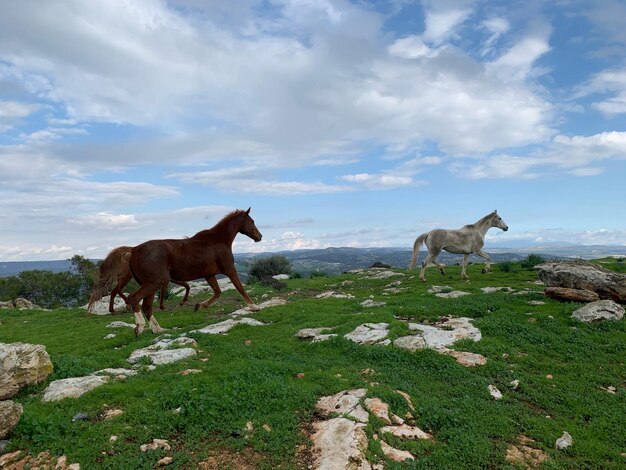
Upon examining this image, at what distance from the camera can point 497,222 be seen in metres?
25.3

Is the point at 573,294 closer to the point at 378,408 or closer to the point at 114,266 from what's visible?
the point at 378,408

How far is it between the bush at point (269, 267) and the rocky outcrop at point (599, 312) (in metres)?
33.2

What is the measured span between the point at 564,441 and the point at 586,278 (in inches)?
429

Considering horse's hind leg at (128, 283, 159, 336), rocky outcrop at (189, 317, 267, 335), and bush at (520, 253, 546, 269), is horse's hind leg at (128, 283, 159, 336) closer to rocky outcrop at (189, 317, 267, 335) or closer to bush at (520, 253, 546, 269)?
rocky outcrop at (189, 317, 267, 335)

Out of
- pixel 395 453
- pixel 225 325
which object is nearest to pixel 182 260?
pixel 225 325

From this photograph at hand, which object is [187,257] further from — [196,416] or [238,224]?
[196,416]

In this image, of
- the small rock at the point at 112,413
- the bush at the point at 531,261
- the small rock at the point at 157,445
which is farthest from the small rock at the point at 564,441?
the bush at the point at 531,261

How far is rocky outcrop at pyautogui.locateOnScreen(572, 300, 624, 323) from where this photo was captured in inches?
506

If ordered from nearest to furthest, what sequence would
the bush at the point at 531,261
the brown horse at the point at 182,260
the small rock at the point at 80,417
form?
the small rock at the point at 80,417 < the brown horse at the point at 182,260 < the bush at the point at 531,261

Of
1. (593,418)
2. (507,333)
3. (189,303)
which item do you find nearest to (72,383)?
(593,418)

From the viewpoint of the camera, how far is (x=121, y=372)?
9.39 meters

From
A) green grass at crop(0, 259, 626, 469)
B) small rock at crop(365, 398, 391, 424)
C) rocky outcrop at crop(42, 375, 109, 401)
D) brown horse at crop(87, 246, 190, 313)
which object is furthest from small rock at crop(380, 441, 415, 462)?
brown horse at crop(87, 246, 190, 313)

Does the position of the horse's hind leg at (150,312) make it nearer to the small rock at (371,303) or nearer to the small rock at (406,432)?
the small rock at (371,303)

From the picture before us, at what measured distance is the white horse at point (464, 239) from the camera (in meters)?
24.3
